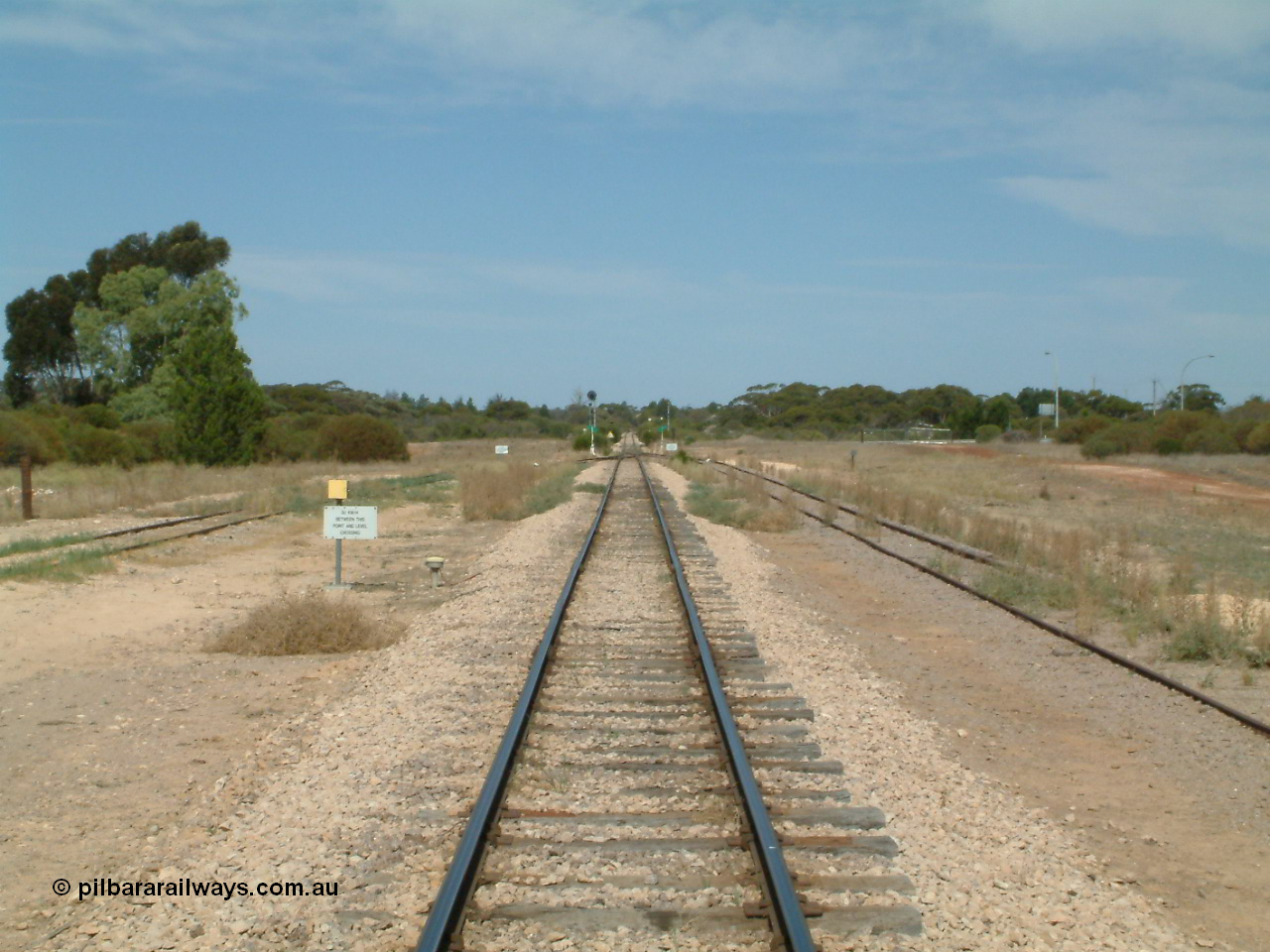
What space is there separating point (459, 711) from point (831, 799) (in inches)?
122

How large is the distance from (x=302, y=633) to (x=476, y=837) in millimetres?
6337

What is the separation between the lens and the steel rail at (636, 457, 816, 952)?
15.3 feet

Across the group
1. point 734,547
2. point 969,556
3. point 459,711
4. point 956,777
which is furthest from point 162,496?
point 956,777

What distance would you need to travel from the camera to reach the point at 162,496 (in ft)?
108

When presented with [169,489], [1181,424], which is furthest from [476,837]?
[1181,424]

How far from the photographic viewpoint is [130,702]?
9297 millimetres

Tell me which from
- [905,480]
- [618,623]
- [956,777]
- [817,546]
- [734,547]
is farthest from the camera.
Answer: [905,480]

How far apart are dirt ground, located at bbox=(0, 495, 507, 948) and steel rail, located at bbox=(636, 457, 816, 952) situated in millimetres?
2786

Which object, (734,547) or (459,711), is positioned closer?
(459,711)

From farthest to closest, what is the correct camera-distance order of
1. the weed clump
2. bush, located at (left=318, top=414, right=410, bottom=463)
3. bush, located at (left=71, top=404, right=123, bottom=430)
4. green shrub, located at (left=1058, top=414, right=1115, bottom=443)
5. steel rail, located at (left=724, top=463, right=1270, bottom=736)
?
green shrub, located at (left=1058, top=414, right=1115, bottom=443)
bush, located at (left=318, top=414, right=410, bottom=463)
bush, located at (left=71, top=404, right=123, bottom=430)
the weed clump
steel rail, located at (left=724, top=463, right=1270, bottom=736)

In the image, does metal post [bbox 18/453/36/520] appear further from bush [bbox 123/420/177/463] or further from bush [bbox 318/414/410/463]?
bush [bbox 318/414/410/463]

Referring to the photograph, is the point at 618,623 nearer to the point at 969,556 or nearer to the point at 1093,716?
the point at 1093,716

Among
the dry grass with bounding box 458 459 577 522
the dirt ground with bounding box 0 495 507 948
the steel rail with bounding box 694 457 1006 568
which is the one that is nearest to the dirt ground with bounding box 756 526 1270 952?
the dirt ground with bounding box 0 495 507 948

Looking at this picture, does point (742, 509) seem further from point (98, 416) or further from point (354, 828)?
point (98, 416)
